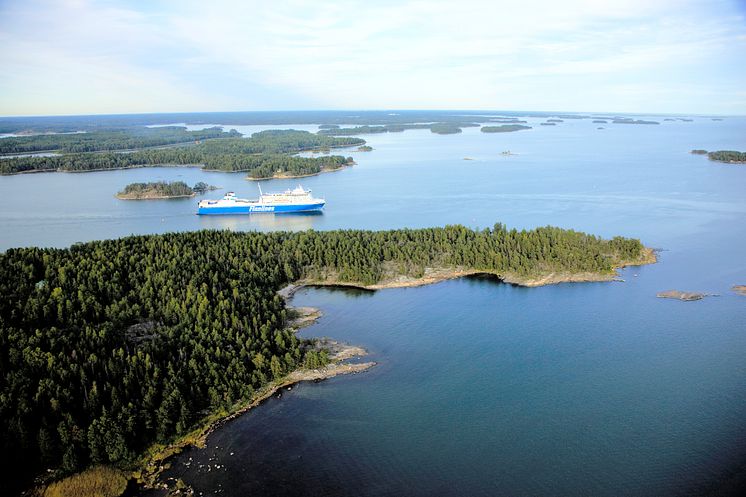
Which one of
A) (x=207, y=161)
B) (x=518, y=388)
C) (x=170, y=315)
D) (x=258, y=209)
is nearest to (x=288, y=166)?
(x=207, y=161)

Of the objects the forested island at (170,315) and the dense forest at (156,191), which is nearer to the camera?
Answer: the forested island at (170,315)

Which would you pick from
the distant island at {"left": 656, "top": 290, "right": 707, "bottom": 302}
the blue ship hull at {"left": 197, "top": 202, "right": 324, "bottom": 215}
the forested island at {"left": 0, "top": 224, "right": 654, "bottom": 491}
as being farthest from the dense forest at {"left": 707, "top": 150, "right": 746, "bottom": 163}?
the blue ship hull at {"left": 197, "top": 202, "right": 324, "bottom": 215}

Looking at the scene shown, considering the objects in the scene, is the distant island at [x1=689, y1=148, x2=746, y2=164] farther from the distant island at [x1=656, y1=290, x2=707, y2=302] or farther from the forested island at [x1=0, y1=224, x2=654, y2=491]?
the distant island at [x1=656, y1=290, x2=707, y2=302]

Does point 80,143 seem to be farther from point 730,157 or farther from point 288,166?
point 730,157

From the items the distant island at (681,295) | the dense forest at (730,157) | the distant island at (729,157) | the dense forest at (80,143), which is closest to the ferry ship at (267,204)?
the distant island at (681,295)

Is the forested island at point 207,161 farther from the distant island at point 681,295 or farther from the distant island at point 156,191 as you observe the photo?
the distant island at point 681,295

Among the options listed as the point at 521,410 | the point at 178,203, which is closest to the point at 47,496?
the point at 521,410

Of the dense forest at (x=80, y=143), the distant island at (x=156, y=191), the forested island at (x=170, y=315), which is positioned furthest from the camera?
the dense forest at (x=80, y=143)
